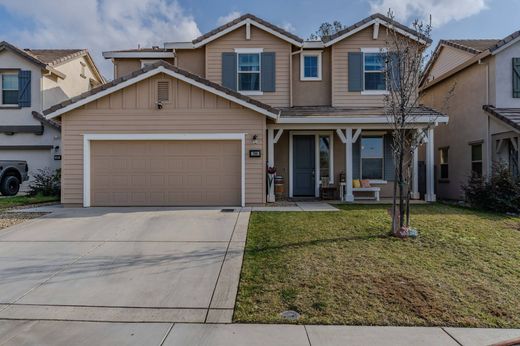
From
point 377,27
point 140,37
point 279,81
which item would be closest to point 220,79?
point 279,81

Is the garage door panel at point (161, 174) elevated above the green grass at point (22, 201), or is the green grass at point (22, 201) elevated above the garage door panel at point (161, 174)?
the garage door panel at point (161, 174)

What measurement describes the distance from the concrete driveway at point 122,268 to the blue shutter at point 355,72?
7499 millimetres

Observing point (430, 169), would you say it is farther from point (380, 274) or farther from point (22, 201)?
point (22, 201)

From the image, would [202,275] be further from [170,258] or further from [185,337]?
[185,337]

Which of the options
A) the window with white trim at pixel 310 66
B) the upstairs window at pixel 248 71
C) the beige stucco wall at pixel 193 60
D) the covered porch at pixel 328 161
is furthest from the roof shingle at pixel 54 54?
the covered porch at pixel 328 161

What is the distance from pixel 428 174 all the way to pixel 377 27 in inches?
228

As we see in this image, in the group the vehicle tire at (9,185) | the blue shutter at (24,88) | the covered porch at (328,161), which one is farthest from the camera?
the blue shutter at (24,88)

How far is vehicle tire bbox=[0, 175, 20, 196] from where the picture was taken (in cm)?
1465

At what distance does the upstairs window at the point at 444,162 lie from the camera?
15.9 meters

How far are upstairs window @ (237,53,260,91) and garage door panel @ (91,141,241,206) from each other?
11.3 ft

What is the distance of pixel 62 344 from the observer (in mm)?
3568

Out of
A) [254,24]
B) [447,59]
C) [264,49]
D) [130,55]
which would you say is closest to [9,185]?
[130,55]

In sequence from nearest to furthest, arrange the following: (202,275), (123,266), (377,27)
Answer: (202,275) → (123,266) → (377,27)

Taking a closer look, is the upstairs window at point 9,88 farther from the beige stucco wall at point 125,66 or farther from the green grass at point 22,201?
the green grass at point 22,201
